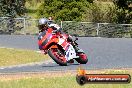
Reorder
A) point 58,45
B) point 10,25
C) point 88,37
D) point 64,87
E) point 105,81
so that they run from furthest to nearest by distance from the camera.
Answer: point 10,25
point 88,37
point 58,45
point 64,87
point 105,81

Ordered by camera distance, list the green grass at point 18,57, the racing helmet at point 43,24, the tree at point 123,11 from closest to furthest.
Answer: the racing helmet at point 43,24, the green grass at point 18,57, the tree at point 123,11

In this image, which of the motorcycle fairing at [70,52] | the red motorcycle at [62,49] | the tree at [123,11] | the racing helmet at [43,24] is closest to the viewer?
the racing helmet at [43,24]

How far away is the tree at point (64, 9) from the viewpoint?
43156mm

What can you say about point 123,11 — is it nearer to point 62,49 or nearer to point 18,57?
point 18,57

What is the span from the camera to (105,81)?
684 cm

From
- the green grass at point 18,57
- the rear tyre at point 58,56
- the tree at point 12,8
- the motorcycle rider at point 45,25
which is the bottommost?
the tree at point 12,8

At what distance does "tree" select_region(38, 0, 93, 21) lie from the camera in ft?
142

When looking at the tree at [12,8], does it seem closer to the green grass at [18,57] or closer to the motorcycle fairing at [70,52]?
the green grass at [18,57]

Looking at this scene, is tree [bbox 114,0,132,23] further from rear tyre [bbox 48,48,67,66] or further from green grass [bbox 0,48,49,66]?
rear tyre [bbox 48,48,67,66]

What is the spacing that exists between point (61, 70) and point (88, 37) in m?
23.2

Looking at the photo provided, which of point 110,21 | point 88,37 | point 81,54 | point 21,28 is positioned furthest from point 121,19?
point 81,54

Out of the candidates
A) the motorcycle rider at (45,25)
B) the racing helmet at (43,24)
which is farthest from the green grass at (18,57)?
the racing helmet at (43,24)

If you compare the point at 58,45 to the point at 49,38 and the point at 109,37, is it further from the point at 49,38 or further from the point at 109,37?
the point at 109,37

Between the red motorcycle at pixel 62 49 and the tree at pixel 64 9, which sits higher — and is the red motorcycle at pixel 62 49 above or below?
above
